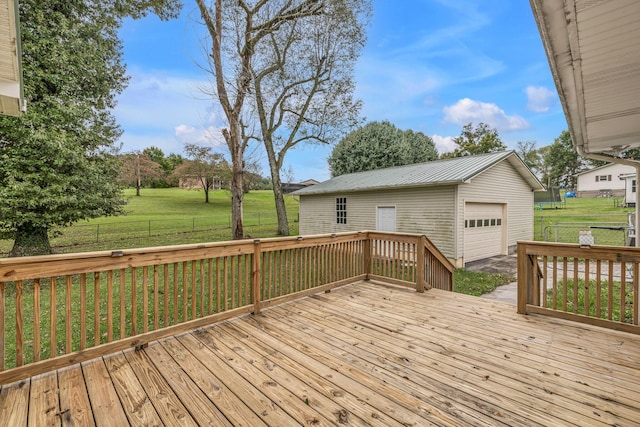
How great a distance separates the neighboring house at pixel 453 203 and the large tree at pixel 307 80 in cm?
398

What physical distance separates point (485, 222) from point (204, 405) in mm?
10573

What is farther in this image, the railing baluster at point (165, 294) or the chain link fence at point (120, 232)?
the chain link fence at point (120, 232)

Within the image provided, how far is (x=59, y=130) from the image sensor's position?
6.65 meters

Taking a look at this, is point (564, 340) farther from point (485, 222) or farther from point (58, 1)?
point (58, 1)

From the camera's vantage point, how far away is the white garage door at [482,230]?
9391 millimetres

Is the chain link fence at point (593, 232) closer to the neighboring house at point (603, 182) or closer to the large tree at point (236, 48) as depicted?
the large tree at point (236, 48)

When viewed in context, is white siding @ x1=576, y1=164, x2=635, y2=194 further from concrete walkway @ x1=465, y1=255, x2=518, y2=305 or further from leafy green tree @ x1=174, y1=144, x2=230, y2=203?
leafy green tree @ x1=174, y1=144, x2=230, y2=203

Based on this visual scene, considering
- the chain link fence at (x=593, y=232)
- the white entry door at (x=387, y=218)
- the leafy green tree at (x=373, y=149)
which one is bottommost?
the chain link fence at (x=593, y=232)

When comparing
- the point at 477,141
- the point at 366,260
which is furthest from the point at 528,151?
the point at 366,260

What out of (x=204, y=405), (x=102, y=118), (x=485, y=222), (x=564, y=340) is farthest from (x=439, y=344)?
(x=102, y=118)

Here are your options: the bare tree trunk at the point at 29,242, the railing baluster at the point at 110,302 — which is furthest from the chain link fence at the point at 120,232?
the railing baluster at the point at 110,302

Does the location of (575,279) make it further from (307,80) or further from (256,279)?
(307,80)

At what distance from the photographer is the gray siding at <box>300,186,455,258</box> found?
29.7 ft

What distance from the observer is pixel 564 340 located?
292cm
